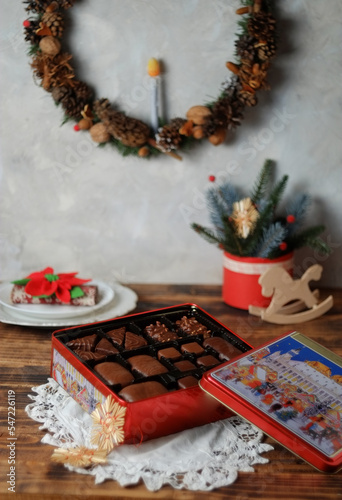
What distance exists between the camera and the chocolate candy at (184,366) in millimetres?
1060

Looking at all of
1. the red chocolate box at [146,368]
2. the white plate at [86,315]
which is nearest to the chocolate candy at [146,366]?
the red chocolate box at [146,368]

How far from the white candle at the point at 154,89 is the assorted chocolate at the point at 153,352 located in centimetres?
48

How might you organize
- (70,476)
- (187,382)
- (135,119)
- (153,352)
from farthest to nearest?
1. (135,119)
2. (153,352)
3. (187,382)
4. (70,476)

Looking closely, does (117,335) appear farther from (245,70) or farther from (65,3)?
(65,3)

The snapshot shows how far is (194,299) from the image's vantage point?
155cm

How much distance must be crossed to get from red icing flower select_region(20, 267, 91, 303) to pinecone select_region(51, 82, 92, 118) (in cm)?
37

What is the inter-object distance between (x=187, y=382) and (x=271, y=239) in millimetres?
496

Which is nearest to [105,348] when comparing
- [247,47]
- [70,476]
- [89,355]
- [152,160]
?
[89,355]

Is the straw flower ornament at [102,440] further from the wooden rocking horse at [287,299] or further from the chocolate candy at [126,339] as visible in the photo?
the wooden rocking horse at [287,299]

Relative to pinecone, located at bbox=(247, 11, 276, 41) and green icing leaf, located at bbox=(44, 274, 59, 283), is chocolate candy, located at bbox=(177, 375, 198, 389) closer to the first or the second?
green icing leaf, located at bbox=(44, 274, 59, 283)

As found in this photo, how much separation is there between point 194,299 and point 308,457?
0.69m

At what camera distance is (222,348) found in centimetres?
112

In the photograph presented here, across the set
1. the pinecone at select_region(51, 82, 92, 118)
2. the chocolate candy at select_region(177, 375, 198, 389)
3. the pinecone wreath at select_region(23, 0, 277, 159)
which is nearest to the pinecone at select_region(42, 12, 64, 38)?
the pinecone wreath at select_region(23, 0, 277, 159)

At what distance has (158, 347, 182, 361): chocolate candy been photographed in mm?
1093
